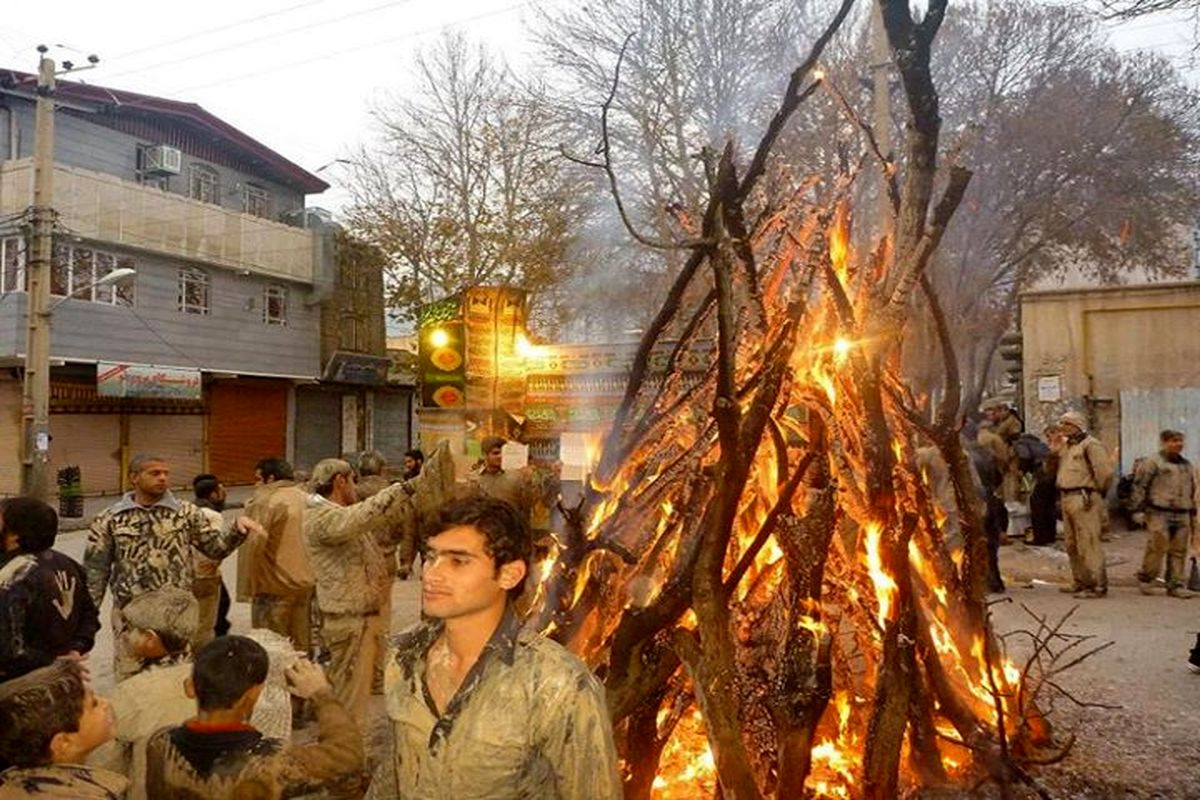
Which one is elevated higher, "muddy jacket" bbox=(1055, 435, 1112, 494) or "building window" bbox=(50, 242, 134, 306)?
"building window" bbox=(50, 242, 134, 306)

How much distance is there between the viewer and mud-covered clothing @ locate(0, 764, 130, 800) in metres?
2.19

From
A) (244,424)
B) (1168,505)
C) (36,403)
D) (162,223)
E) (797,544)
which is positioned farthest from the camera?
(244,424)

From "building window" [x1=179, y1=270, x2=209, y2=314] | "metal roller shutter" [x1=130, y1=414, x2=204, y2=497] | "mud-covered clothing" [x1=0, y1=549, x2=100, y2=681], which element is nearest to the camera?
"mud-covered clothing" [x1=0, y1=549, x2=100, y2=681]

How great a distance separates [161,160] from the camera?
76.3 feet

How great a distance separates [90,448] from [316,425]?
26.3 ft

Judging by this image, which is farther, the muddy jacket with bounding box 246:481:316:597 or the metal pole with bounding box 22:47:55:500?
the metal pole with bounding box 22:47:55:500

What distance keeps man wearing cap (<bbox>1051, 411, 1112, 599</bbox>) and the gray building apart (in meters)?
16.8

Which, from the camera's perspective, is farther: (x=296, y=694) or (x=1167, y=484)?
(x=1167, y=484)

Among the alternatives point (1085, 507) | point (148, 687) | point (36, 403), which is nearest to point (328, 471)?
point (148, 687)

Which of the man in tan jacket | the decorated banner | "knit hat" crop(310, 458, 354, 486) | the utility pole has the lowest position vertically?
the man in tan jacket

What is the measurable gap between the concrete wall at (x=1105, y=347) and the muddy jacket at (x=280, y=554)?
1244 cm

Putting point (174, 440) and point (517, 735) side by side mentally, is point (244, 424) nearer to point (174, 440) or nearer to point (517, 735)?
point (174, 440)

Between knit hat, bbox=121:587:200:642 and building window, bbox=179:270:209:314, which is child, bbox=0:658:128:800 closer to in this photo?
knit hat, bbox=121:587:200:642

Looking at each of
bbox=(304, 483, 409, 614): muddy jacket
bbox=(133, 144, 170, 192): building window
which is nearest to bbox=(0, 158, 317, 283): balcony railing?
bbox=(133, 144, 170, 192): building window
